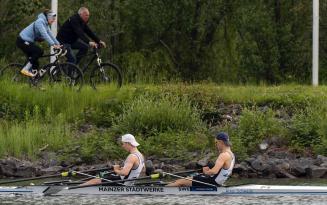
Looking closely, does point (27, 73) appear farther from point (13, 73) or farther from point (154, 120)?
point (154, 120)

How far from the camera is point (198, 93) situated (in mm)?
26016

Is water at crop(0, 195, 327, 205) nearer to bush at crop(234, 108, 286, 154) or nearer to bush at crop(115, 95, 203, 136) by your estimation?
bush at crop(234, 108, 286, 154)

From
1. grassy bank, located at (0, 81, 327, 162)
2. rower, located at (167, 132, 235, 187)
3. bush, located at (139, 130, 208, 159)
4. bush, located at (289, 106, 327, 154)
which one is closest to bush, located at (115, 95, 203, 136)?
grassy bank, located at (0, 81, 327, 162)

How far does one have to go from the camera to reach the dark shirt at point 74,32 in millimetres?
24594

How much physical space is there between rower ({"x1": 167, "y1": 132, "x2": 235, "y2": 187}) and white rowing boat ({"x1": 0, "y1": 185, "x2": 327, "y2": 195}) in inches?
4.2

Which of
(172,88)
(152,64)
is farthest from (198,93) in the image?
(152,64)

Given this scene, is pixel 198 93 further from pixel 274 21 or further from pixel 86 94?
pixel 274 21

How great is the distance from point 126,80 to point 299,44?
13107mm

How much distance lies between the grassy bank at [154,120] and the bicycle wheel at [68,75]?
0.23 metres

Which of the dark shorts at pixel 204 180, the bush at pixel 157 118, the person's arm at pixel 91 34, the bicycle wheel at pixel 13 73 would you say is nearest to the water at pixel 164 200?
the dark shorts at pixel 204 180

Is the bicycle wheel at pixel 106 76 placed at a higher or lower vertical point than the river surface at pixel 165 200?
higher

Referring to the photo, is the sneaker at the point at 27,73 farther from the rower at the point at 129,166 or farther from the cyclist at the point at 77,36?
the rower at the point at 129,166

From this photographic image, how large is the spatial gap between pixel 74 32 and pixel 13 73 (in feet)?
8.03

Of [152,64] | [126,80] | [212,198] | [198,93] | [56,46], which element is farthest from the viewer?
[152,64]
